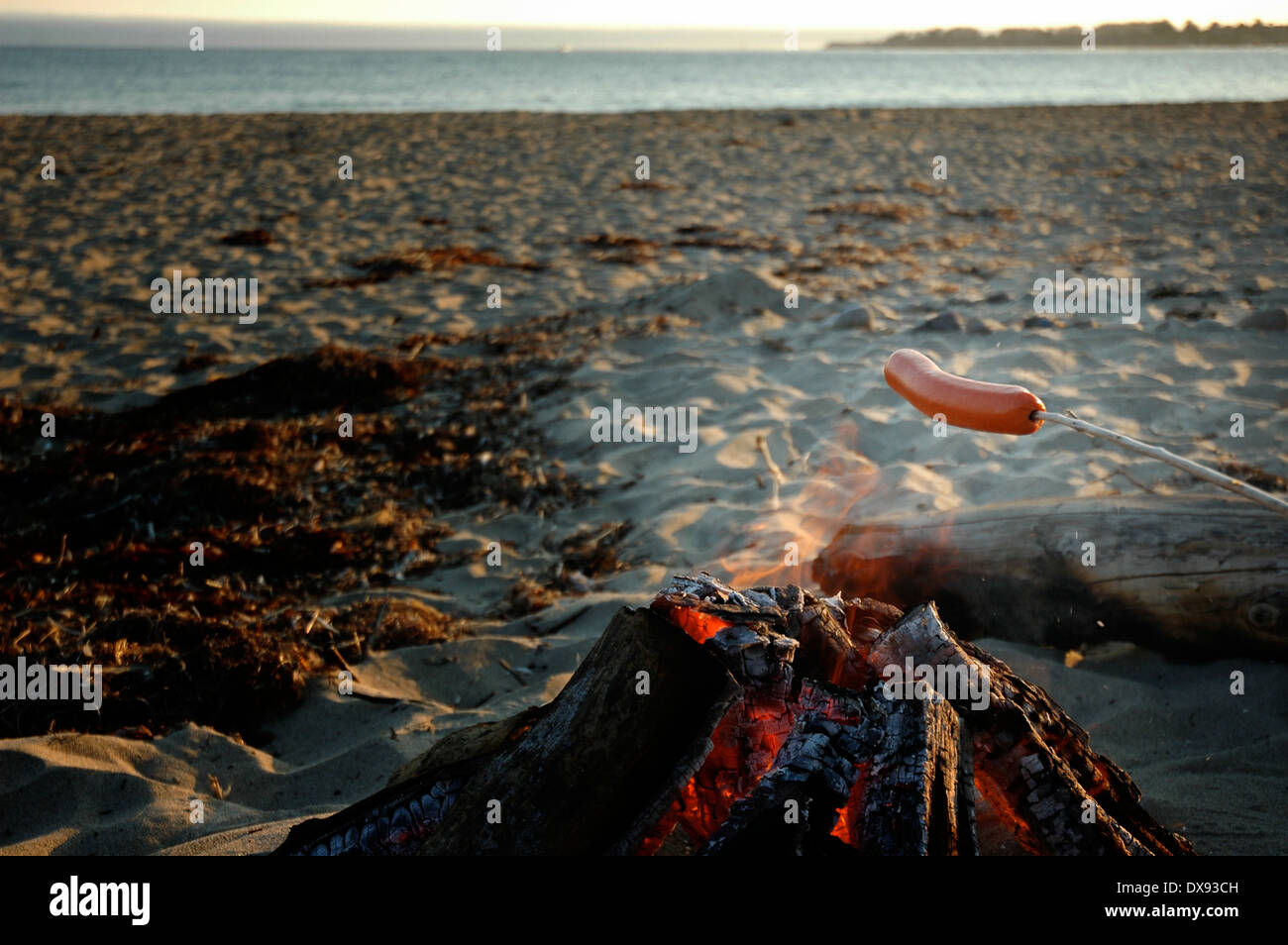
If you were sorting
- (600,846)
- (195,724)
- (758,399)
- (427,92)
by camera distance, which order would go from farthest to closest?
(427,92) → (758,399) → (195,724) → (600,846)

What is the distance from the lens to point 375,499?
16.5ft

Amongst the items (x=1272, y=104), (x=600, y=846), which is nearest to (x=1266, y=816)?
(x=600, y=846)

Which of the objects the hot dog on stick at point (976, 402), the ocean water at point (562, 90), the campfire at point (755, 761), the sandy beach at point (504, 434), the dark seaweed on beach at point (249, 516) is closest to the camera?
the campfire at point (755, 761)

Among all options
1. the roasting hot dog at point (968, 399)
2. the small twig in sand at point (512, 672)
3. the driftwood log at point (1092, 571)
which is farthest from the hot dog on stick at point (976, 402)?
the small twig in sand at point (512, 672)

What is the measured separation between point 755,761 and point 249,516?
3.63 meters

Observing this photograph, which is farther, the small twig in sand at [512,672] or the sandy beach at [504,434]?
the small twig in sand at [512,672]

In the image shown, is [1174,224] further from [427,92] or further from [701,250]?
[427,92]

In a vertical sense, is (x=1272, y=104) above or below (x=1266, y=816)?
above

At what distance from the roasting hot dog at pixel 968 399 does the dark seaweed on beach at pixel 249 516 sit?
2304 millimetres

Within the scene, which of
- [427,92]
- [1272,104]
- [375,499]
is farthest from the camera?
[427,92]

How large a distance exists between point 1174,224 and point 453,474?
816cm

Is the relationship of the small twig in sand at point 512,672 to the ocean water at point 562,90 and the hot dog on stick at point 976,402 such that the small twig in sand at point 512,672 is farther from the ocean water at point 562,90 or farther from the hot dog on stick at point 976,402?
the ocean water at point 562,90

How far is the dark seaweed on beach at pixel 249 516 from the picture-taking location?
3.46 metres

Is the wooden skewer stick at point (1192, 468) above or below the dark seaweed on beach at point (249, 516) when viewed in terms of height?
above
